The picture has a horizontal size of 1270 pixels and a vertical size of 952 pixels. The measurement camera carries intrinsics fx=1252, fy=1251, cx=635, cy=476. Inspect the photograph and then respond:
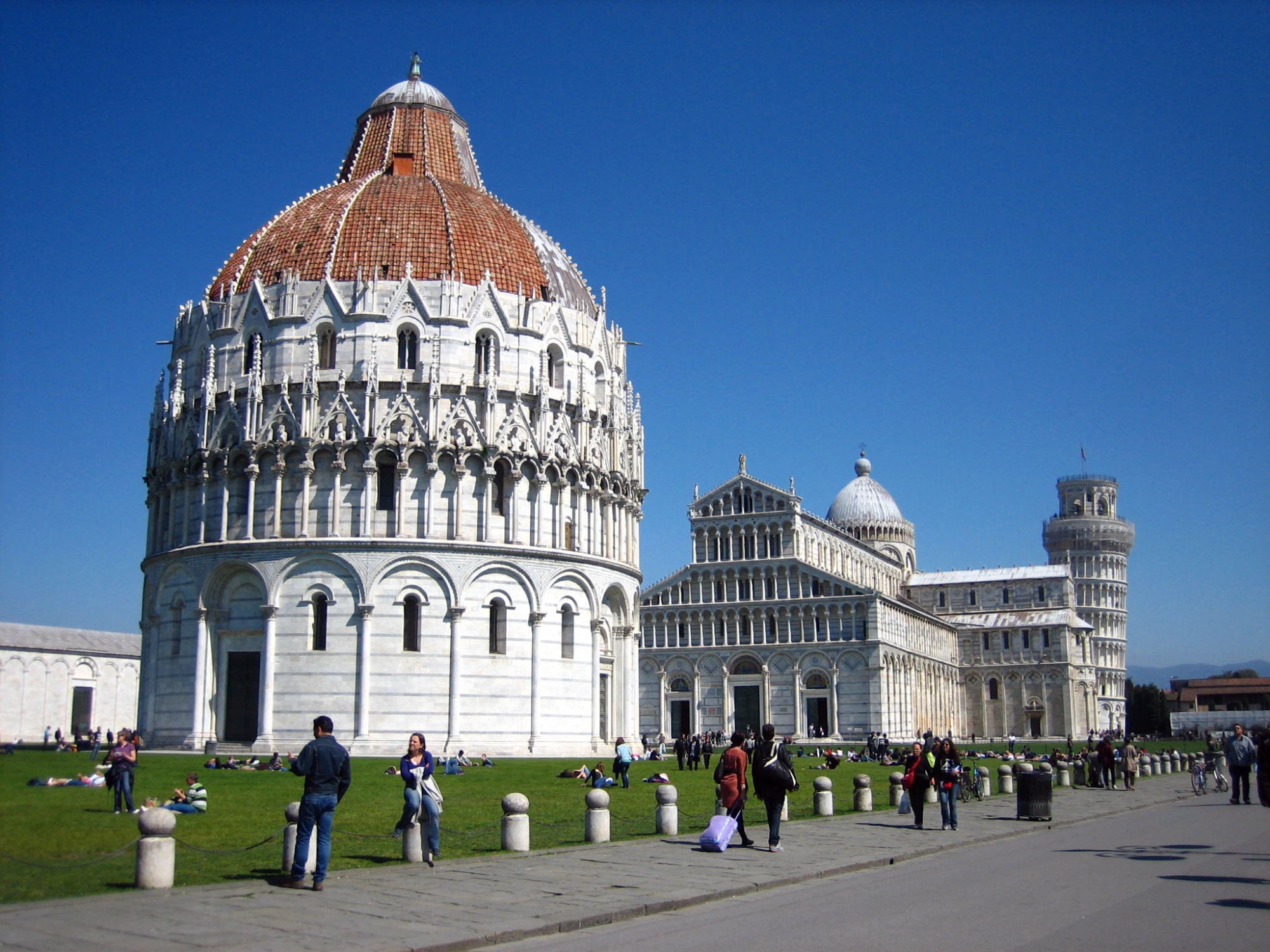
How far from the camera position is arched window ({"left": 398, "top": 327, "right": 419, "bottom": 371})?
48812mm

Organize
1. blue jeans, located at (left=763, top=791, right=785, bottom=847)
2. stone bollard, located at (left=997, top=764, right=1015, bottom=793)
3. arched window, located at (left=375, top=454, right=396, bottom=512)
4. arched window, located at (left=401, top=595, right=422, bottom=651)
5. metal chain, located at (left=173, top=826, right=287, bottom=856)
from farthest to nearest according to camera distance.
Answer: arched window, located at (left=375, top=454, right=396, bottom=512) < arched window, located at (left=401, top=595, right=422, bottom=651) < stone bollard, located at (left=997, top=764, right=1015, bottom=793) < blue jeans, located at (left=763, top=791, right=785, bottom=847) < metal chain, located at (left=173, top=826, right=287, bottom=856)

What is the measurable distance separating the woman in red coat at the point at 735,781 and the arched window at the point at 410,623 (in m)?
28.6

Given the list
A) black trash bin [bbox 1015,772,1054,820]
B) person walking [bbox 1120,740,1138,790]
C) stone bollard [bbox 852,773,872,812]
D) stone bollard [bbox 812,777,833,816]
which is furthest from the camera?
person walking [bbox 1120,740,1138,790]

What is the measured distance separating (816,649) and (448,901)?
82073 millimetres

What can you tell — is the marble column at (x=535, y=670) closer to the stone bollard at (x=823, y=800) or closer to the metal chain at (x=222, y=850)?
the stone bollard at (x=823, y=800)

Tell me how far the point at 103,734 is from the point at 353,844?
65.6 meters

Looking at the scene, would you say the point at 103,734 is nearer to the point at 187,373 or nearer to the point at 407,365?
the point at 187,373

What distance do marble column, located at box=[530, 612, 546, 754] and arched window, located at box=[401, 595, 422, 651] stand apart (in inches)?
176

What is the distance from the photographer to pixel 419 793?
56.2 ft

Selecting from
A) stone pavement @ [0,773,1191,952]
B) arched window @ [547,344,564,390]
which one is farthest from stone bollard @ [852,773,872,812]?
arched window @ [547,344,564,390]

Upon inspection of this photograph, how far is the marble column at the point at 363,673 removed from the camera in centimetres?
4541

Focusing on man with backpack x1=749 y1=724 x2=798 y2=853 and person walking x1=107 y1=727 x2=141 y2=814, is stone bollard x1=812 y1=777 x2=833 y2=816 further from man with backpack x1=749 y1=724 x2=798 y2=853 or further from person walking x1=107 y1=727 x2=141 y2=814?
person walking x1=107 y1=727 x2=141 y2=814

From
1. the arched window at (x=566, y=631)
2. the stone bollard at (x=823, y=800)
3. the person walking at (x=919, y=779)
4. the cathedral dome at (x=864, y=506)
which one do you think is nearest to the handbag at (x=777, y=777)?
the person walking at (x=919, y=779)

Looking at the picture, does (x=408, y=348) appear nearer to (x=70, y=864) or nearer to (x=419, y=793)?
(x=419, y=793)
